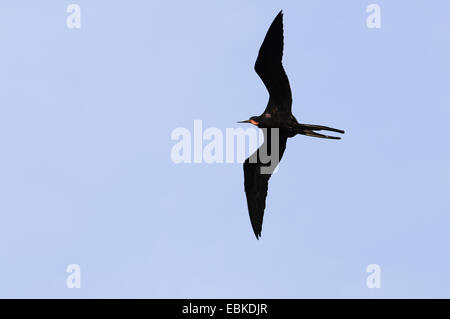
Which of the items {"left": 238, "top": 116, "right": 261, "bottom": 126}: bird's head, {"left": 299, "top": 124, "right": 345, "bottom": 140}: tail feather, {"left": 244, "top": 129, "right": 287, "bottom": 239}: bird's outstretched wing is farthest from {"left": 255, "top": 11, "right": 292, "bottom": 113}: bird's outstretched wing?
{"left": 244, "top": 129, "right": 287, "bottom": 239}: bird's outstretched wing

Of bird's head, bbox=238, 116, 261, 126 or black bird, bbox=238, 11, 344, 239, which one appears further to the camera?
bird's head, bbox=238, 116, 261, 126

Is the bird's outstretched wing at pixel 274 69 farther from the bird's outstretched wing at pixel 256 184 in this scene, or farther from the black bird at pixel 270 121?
the bird's outstretched wing at pixel 256 184

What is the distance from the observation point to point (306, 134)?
1952 cm

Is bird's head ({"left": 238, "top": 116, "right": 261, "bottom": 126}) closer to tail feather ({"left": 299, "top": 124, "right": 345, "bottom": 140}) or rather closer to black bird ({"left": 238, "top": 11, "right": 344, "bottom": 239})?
black bird ({"left": 238, "top": 11, "right": 344, "bottom": 239})

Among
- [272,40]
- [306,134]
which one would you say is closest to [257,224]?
[306,134]

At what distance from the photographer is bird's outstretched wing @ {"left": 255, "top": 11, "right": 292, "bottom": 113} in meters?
18.8

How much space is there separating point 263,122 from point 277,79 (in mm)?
1082

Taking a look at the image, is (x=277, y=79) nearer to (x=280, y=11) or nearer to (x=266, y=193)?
(x=280, y=11)

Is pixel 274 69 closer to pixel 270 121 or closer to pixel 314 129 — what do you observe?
pixel 270 121

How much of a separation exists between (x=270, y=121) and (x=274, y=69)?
1.25 meters
